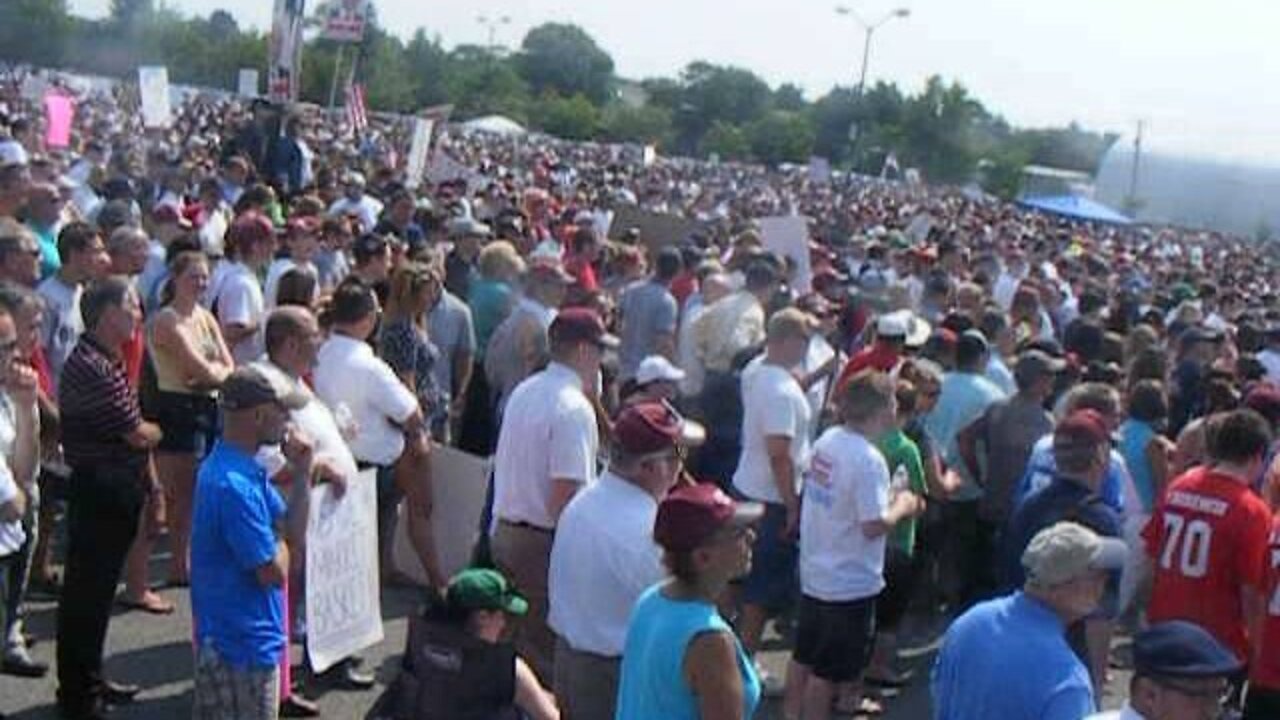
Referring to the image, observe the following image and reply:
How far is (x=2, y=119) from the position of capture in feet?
77.8

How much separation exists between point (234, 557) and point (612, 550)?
1.25 meters

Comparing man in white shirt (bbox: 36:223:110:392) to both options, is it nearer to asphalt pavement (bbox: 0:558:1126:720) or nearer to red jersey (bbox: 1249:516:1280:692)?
asphalt pavement (bbox: 0:558:1126:720)

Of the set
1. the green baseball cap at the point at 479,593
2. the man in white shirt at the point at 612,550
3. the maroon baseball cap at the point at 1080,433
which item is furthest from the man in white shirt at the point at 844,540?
the green baseball cap at the point at 479,593

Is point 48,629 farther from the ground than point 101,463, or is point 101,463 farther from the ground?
point 101,463

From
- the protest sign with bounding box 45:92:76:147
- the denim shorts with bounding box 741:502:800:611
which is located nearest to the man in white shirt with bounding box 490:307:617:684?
the denim shorts with bounding box 741:502:800:611

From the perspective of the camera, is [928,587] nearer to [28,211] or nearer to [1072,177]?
[28,211]

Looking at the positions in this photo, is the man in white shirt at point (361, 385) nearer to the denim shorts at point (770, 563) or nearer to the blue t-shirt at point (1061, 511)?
the denim shorts at point (770, 563)

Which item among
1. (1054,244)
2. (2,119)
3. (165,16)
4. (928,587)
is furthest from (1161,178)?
(928,587)

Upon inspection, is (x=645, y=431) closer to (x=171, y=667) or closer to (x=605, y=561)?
(x=605, y=561)

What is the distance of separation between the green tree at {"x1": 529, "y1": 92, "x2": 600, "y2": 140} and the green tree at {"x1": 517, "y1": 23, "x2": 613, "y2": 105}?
29.1 metres

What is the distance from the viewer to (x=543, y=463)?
21.0 feet

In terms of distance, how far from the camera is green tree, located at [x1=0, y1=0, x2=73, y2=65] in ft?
236

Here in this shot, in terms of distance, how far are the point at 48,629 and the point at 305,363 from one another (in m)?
2.40

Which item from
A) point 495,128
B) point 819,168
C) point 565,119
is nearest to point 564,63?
point 565,119
